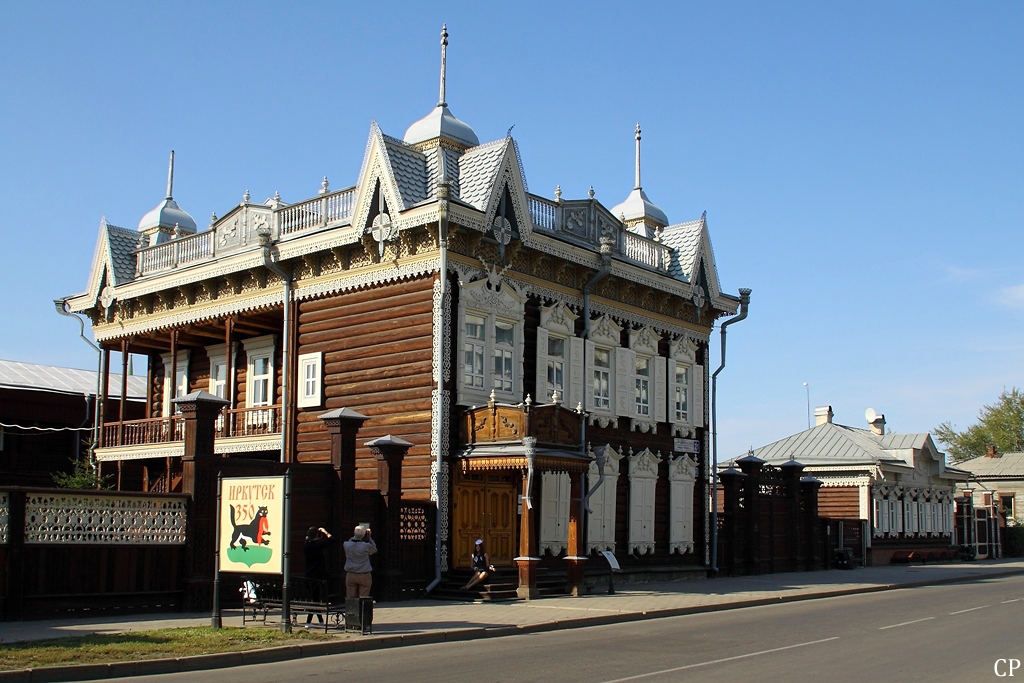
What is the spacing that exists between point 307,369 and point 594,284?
24.2ft

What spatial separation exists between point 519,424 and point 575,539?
9.81ft

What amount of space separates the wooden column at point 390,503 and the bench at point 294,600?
348cm

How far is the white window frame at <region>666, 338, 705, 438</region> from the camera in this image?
31000 millimetres

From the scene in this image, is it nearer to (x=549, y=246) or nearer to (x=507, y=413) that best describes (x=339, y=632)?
(x=507, y=413)

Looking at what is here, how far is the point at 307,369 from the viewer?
26391mm

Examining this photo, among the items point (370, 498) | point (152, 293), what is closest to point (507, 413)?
point (370, 498)

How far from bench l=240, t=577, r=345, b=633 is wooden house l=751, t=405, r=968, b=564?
27638 mm

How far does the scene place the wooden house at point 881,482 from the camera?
4338 cm

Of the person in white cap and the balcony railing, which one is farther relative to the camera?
the balcony railing

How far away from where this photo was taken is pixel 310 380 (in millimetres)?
26328

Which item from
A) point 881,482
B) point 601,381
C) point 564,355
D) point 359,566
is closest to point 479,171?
point 564,355

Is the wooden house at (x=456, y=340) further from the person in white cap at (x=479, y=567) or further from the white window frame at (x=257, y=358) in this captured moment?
the person in white cap at (x=479, y=567)

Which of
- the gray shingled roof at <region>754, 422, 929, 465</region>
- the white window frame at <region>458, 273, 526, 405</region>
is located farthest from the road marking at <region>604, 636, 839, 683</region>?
the gray shingled roof at <region>754, 422, 929, 465</region>

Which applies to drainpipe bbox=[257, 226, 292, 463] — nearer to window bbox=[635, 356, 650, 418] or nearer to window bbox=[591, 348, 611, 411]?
window bbox=[591, 348, 611, 411]
